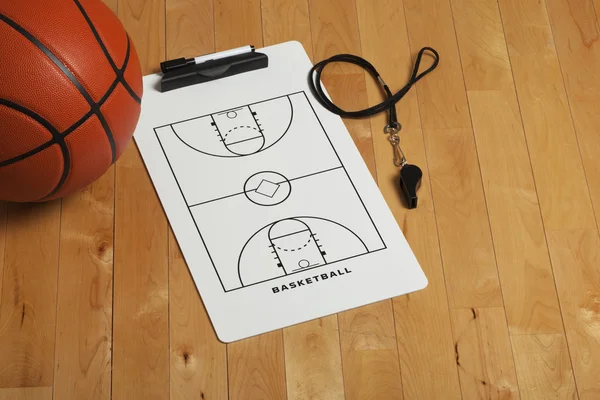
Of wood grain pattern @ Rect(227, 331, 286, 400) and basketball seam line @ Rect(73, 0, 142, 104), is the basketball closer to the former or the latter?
basketball seam line @ Rect(73, 0, 142, 104)

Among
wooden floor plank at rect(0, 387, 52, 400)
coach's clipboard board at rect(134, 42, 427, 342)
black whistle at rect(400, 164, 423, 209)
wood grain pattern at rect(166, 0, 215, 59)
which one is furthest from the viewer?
wood grain pattern at rect(166, 0, 215, 59)

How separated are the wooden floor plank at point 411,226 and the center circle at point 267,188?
210mm

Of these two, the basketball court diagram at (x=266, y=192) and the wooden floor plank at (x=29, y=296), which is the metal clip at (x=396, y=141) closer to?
the basketball court diagram at (x=266, y=192)

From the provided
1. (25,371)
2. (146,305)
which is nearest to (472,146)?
(146,305)

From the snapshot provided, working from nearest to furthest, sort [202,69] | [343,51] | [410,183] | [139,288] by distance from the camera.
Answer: [139,288] < [410,183] < [202,69] < [343,51]

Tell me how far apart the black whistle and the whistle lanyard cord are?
14cm

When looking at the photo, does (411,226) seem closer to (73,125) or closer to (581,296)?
(581,296)

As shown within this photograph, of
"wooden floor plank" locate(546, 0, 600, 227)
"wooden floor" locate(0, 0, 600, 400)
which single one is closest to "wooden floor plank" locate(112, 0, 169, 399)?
"wooden floor" locate(0, 0, 600, 400)

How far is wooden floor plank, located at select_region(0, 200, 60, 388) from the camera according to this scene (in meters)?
1.38

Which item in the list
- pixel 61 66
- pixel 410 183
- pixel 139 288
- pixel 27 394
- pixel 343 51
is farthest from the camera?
pixel 343 51

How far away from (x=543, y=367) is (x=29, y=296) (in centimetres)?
99

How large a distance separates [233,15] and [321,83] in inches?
12.3

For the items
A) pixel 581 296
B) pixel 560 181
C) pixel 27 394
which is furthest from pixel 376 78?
pixel 27 394

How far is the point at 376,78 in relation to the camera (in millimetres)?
1776
